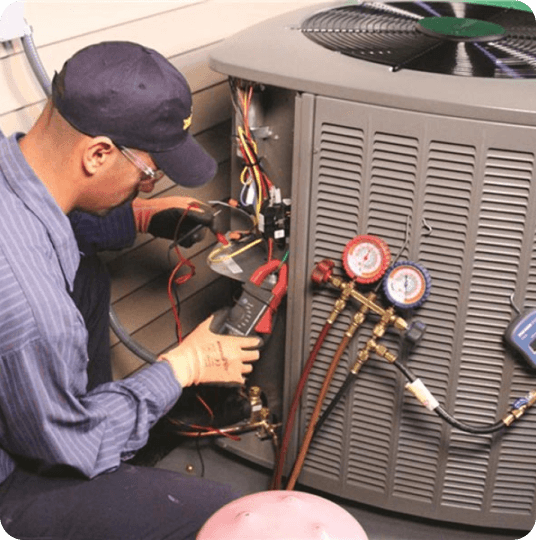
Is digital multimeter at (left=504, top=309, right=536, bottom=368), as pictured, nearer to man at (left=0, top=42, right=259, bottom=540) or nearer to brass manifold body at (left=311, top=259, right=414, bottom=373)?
brass manifold body at (left=311, top=259, right=414, bottom=373)

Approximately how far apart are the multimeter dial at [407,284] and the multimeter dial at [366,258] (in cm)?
2

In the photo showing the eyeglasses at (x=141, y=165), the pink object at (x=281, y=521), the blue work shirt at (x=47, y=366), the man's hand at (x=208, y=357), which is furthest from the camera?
the man's hand at (x=208, y=357)

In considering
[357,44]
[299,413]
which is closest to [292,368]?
[299,413]

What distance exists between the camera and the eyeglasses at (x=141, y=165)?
1.63 m

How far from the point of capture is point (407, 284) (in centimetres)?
191

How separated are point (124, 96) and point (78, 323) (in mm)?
381

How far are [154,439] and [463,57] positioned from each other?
1215 mm

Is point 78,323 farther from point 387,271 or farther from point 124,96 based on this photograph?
point 387,271

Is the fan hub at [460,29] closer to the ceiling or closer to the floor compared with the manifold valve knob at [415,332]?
closer to the ceiling

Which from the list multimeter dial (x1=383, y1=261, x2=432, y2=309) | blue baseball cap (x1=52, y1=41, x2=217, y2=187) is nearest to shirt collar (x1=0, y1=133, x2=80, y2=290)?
blue baseball cap (x1=52, y1=41, x2=217, y2=187)

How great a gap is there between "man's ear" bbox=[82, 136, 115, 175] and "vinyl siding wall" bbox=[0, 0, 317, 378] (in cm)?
43

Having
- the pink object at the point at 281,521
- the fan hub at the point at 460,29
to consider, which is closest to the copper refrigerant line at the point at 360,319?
the fan hub at the point at 460,29

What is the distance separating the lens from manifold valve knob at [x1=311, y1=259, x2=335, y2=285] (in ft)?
6.43

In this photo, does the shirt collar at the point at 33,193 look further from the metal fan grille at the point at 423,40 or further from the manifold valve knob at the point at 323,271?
the metal fan grille at the point at 423,40
